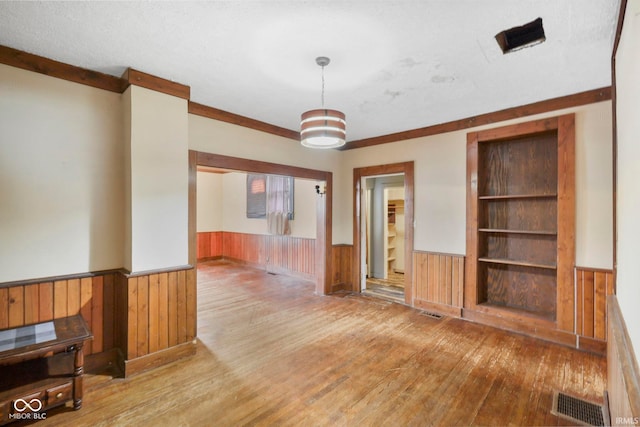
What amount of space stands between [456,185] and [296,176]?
2286 mm

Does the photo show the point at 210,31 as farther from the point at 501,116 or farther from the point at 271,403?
the point at 501,116

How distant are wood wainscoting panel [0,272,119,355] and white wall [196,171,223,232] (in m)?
5.54

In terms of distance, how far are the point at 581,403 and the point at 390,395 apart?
137 cm

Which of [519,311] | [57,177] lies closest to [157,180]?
[57,177]

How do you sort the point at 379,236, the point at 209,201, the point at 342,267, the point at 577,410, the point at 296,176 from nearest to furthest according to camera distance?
the point at 577,410
the point at 296,176
the point at 342,267
the point at 379,236
the point at 209,201

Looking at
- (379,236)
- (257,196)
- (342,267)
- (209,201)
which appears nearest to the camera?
(342,267)

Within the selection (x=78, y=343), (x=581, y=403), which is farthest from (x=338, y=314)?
(x=78, y=343)

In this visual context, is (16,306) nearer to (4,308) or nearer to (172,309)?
(4,308)

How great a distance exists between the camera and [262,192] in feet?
23.9

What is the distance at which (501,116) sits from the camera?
11.8 feet

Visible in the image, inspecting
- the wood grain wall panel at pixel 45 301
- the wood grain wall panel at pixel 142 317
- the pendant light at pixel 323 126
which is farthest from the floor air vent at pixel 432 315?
the wood grain wall panel at pixel 45 301

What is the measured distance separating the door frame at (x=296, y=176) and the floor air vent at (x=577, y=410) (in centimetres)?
327

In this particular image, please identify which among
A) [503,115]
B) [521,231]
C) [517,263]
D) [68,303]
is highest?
[503,115]

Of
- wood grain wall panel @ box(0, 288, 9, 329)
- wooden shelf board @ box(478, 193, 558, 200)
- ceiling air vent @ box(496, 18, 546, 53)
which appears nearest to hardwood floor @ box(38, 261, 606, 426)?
wood grain wall panel @ box(0, 288, 9, 329)
